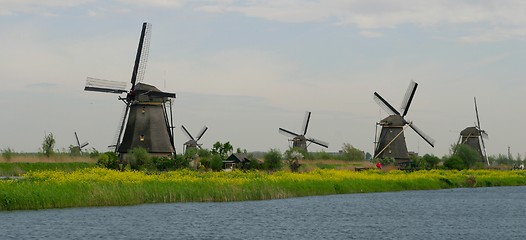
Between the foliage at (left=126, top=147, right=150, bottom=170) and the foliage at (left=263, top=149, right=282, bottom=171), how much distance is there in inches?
434

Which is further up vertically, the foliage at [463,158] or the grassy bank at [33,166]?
the foliage at [463,158]

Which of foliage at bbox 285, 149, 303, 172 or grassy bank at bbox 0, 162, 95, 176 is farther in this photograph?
foliage at bbox 285, 149, 303, 172

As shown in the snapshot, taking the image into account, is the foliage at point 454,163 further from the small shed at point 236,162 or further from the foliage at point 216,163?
the foliage at point 216,163

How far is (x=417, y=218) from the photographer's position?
35.0m

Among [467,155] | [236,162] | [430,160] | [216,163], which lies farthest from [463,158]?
[216,163]

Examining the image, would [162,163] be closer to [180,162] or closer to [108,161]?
[180,162]

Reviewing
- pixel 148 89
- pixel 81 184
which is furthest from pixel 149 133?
pixel 81 184

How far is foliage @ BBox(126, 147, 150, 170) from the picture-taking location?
5744cm

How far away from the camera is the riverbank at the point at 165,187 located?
110 ft

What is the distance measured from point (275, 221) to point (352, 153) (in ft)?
259

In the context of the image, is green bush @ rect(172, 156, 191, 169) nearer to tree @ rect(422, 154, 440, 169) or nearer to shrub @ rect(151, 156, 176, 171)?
shrub @ rect(151, 156, 176, 171)

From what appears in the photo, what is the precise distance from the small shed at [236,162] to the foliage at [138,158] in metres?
11.1

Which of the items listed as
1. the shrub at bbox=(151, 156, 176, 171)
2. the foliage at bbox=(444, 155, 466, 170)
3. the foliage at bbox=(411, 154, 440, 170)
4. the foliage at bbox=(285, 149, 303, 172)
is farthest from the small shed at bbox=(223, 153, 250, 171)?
the foliage at bbox=(444, 155, 466, 170)

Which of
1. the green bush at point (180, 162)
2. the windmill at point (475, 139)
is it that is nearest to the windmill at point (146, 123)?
the green bush at point (180, 162)
